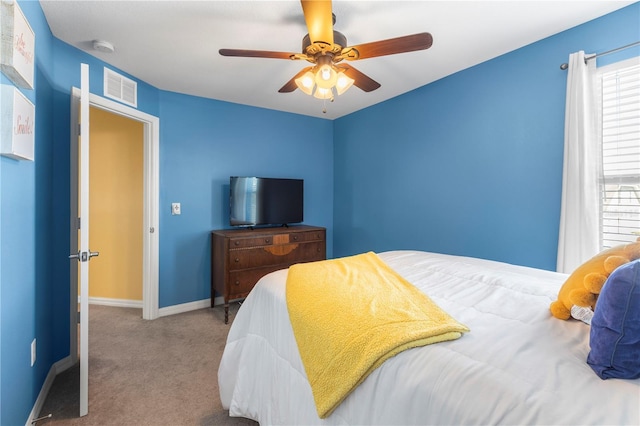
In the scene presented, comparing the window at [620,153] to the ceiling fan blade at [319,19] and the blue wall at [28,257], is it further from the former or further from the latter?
the blue wall at [28,257]

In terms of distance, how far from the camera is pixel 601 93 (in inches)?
78.0

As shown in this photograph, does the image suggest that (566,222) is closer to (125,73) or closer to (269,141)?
(269,141)

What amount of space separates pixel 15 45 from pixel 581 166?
314 cm

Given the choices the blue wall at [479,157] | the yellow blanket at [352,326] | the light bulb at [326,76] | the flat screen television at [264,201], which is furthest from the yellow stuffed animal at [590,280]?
the flat screen television at [264,201]

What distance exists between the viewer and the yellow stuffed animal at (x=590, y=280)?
99 centimetres

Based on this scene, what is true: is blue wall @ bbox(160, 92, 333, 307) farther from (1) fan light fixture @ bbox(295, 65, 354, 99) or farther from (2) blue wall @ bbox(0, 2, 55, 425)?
(1) fan light fixture @ bbox(295, 65, 354, 99)

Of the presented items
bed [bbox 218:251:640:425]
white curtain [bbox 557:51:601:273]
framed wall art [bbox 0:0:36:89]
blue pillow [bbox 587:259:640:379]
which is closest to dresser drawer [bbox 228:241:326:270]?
bed [bbox 218:251:640:425]

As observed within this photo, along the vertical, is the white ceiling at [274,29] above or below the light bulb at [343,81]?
above

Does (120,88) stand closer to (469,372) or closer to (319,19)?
(319,19)

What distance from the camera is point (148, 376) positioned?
217 centimetres

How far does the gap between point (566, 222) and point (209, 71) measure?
123 inches

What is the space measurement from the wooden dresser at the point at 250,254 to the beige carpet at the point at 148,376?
0.41 metres

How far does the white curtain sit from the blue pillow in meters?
1.54

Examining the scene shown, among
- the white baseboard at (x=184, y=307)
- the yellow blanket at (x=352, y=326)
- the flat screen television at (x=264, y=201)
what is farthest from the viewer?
the flat screen television at (x=264, y=201)
